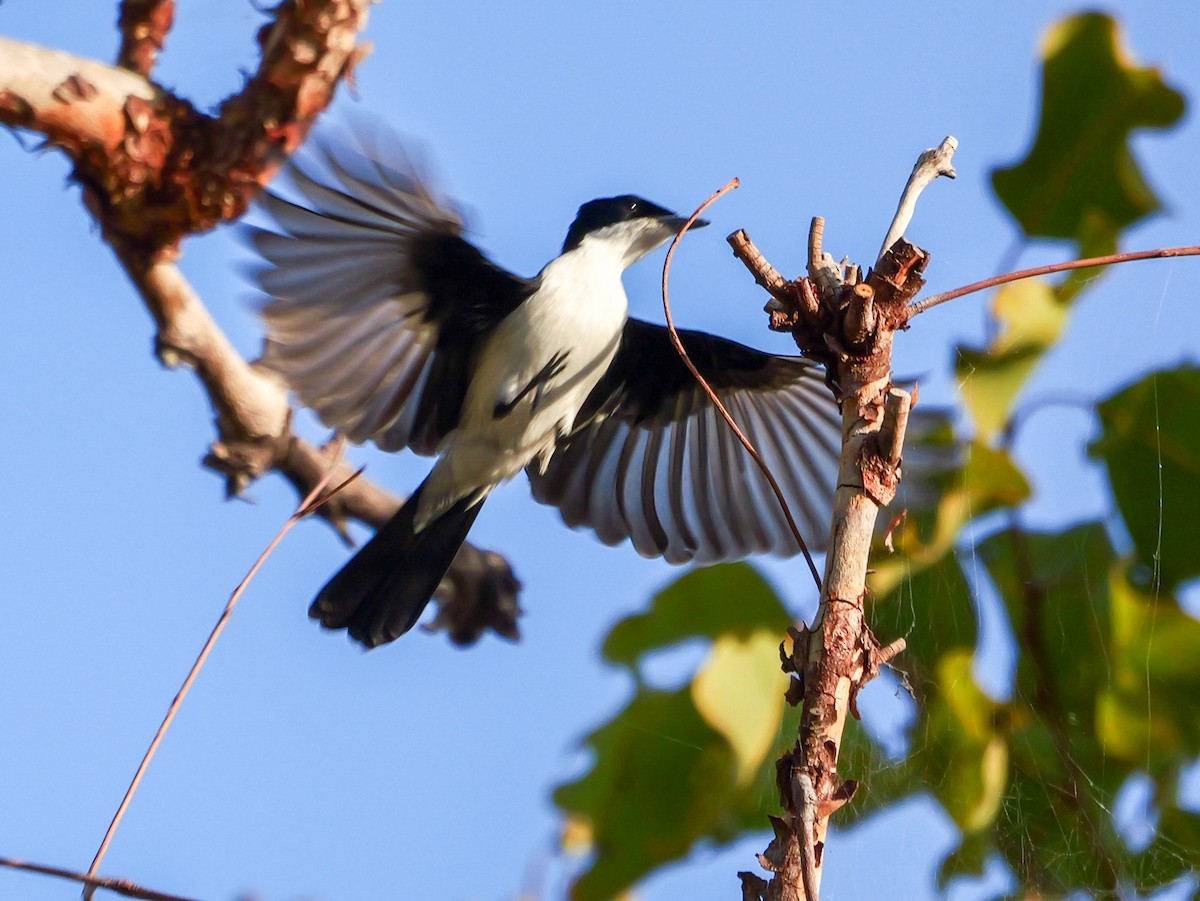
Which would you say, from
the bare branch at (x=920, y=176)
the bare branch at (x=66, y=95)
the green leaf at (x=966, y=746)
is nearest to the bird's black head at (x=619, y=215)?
the bare branch at (x=66, y=95)

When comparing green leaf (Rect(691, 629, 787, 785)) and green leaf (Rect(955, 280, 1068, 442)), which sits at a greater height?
green leaf (Rect(955, 280, 1068, 442))

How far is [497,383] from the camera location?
321 cm

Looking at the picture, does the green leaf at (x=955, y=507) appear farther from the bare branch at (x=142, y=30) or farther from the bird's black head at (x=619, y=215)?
the bare branch at (x=142, y=30)

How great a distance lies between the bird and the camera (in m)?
3.05

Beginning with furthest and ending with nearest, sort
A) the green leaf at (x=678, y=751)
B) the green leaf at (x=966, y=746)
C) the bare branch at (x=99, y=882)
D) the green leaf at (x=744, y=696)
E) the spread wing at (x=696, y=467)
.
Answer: the spread wing at (x=696, y=467) → the green leaf at (x=678, y=751) → the green leaf at (x=744, y=696) → the green leaf at (x=966, y=746) → the bare branch at (x=99, y=882)

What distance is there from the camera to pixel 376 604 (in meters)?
3.27

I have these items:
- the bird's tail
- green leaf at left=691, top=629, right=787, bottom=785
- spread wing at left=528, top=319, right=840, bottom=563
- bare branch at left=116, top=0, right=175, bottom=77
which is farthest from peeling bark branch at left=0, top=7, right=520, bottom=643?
green leaf at left=691, top=629, right=787, bottom=785

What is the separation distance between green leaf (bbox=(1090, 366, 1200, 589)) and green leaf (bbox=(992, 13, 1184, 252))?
1.73ft

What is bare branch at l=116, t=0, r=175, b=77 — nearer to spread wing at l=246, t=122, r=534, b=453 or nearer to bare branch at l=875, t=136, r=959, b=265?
spread wing at l=246, t=122, r=534, b=453

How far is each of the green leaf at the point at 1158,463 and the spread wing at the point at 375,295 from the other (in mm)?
1332

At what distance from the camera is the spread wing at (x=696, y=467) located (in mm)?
3637

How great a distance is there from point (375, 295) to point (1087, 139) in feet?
5.39

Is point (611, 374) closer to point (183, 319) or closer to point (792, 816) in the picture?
point (183, 319)

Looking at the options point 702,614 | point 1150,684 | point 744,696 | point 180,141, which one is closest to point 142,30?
point 180,141
